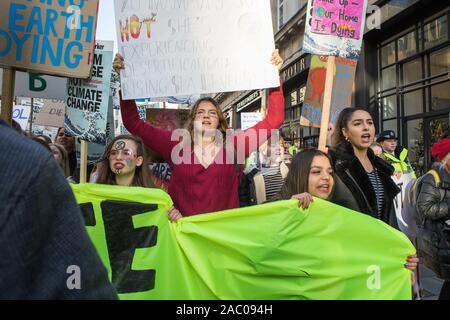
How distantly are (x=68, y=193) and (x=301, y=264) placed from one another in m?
1.65

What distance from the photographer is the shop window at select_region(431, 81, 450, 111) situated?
821 centimetres

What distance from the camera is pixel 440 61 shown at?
334 inches

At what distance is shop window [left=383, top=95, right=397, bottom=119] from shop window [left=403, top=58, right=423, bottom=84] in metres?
0.54

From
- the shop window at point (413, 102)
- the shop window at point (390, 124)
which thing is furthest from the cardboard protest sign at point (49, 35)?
the shop window at point (390, 124)

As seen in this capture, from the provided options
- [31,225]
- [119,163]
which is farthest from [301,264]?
[31,225]

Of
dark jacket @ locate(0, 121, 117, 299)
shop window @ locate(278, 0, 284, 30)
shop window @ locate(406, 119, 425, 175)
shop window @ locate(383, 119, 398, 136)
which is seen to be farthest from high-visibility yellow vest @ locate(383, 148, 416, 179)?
shop window @ locate(278, 0, 284, 30)

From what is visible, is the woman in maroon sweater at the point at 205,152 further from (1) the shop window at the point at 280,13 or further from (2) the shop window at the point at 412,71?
(1) the shop window at the point at 280,13

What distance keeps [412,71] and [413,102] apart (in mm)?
729

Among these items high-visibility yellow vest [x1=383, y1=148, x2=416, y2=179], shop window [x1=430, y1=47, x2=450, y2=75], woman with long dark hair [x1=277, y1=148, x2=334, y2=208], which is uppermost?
shop window [x1=430, y1=47, x2=450, y2=75]

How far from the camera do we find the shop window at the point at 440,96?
26.9ft

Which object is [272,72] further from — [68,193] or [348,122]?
[68,193]

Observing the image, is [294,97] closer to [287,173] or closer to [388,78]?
[388,78]

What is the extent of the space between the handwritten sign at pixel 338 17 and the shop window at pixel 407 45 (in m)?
6.21

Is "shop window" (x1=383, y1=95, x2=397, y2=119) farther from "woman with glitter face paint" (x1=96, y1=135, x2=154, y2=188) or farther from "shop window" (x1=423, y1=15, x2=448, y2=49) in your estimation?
"woman with glitter face paint" (x1=96, y1=135, x2=154, y2=188)
